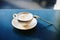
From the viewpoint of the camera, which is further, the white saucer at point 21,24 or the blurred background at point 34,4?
the blurred background at point 34,4

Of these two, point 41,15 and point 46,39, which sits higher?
point 41,15

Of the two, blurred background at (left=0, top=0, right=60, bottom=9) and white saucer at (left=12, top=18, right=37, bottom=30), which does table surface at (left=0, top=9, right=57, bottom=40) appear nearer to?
white saucer at (left=12, top=18, right=37, bottom=30)

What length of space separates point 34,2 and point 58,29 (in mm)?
1260

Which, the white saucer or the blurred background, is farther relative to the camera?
the blurred background

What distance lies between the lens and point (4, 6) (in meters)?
1.86

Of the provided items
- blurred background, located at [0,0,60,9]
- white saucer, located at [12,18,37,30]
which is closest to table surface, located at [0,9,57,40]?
white saucer, located at [12,18,37,30]

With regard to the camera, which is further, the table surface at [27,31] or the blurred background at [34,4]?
the blurred background at [34,4]

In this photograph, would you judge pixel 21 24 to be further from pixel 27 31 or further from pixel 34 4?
pixel 34 4

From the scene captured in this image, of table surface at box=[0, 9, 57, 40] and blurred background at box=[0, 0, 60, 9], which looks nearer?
table surface at box=[0, 9, 57, 40]

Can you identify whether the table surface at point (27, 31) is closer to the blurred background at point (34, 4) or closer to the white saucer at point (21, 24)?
the white saucer at point (21, 24)

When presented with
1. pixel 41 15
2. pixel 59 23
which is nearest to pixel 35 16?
pixel 41 15

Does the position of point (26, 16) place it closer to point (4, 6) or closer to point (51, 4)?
point (4, 6)

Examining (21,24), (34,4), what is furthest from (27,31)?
(34,4)

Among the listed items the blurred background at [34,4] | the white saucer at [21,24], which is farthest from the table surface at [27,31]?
the blurred background at [34,4]
